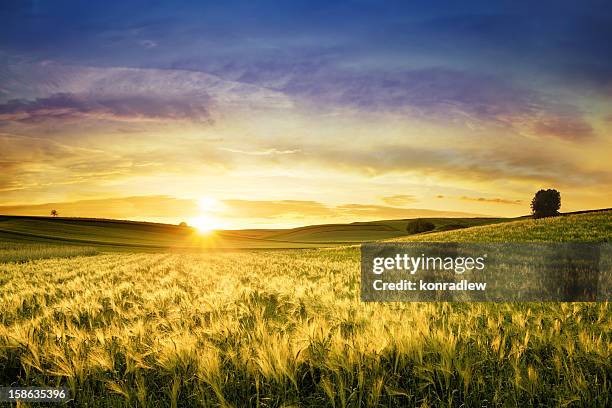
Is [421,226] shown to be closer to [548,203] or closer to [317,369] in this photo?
[548,203]

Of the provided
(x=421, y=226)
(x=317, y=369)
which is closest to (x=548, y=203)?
(x=421, y=226)

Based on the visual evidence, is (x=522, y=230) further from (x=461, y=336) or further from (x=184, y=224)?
(x=184, y=224)

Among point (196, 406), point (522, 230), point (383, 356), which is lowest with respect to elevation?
point (196, 406)

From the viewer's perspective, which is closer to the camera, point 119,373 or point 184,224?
point 119,373

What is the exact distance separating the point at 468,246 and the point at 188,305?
102 feet

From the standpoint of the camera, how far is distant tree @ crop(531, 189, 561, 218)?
9344 centimetres

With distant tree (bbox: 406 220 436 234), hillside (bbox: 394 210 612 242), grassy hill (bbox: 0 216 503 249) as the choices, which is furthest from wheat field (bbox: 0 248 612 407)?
distant tree (bbox: 406 220 436 234)

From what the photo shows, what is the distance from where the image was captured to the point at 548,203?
9400 cm

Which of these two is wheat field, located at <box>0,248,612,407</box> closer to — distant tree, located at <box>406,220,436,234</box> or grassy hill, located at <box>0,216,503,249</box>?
grassy hill, located at <box>0,216,503,249</box>

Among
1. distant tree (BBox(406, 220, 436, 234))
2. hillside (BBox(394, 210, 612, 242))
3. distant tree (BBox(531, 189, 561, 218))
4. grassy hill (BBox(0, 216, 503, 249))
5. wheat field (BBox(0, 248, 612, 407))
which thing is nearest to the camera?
wheat field (BBox(0, 248, 612, 407))

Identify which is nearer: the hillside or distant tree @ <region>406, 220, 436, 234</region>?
the hillside

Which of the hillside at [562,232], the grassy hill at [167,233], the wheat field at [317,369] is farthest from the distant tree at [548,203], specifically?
the wheat field at [317,369]

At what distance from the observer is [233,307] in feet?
22.3

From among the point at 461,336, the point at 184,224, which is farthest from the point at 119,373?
the point at 184,224
